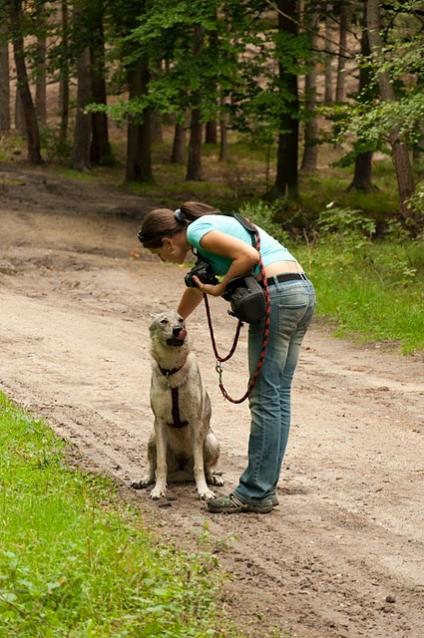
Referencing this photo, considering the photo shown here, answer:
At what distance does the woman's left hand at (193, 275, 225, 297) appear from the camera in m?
7.38

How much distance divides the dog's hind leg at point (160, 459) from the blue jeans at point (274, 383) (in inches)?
23.9

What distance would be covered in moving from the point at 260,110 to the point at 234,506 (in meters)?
19.5

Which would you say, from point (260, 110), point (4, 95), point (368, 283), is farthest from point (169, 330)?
point (4, 95)

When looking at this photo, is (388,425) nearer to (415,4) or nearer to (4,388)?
(4,388)

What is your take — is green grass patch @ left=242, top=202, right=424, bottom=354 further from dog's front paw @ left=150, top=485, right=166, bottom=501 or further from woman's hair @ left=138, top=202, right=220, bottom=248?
woman's hair @ left=138, top=202, right=220, bottom=248

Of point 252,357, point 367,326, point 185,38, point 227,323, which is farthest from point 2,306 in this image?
point 185,38

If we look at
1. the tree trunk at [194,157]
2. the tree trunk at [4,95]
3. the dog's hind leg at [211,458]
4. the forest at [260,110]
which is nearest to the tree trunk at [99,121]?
the forest at [260,110]

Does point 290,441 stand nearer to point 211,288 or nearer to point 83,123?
point 211,288

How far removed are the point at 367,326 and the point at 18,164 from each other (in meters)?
23.6

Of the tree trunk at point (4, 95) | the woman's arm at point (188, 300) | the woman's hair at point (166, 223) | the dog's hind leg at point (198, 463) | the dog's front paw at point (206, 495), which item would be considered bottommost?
the dog's front paw at point (206, 495)

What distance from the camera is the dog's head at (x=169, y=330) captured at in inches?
312

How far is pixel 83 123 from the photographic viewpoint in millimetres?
36875

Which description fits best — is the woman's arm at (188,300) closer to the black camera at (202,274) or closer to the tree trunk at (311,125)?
the black camera at (202,274)

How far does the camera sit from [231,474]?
8898mm
